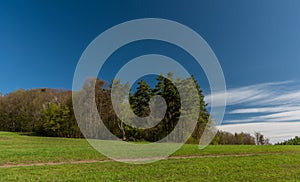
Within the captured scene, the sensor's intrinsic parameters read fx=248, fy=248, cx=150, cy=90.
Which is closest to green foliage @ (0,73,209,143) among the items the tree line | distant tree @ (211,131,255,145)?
the tree line

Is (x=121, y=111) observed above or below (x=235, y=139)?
above

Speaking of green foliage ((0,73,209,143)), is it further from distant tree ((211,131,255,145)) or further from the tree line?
distant tree ((211,131,255,145))

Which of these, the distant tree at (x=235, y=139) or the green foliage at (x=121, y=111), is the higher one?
the green foliage at (x=121, y=111)

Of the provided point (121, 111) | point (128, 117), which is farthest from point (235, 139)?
point (121, 111)

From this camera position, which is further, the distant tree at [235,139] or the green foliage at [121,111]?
the distant tree at [235,139]

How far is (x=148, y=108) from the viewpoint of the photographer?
6062 cm

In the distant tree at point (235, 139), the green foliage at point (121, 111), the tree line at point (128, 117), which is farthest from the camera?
the distant tree at point (235, 139)

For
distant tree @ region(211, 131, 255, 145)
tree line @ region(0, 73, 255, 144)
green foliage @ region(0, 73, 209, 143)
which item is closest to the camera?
green foliage @ region(0, 73, 209, 143)

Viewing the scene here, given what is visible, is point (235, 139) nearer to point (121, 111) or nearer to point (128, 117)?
point (128, 117)

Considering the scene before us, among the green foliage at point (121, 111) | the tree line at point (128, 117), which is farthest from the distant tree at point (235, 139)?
the green foliage at point (121, 111)

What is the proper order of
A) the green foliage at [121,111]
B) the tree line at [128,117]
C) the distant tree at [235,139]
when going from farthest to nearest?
the distant tree at [235,139]
the tree line at [128,117]
the green foliage at [121,111]

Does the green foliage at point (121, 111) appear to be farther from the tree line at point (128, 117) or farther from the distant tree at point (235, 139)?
the distant tree at point (235, 139)

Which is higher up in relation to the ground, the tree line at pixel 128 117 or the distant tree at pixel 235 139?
the tree line at pixel 128 117

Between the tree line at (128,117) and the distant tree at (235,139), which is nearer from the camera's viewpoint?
the tree line at (128,117)
